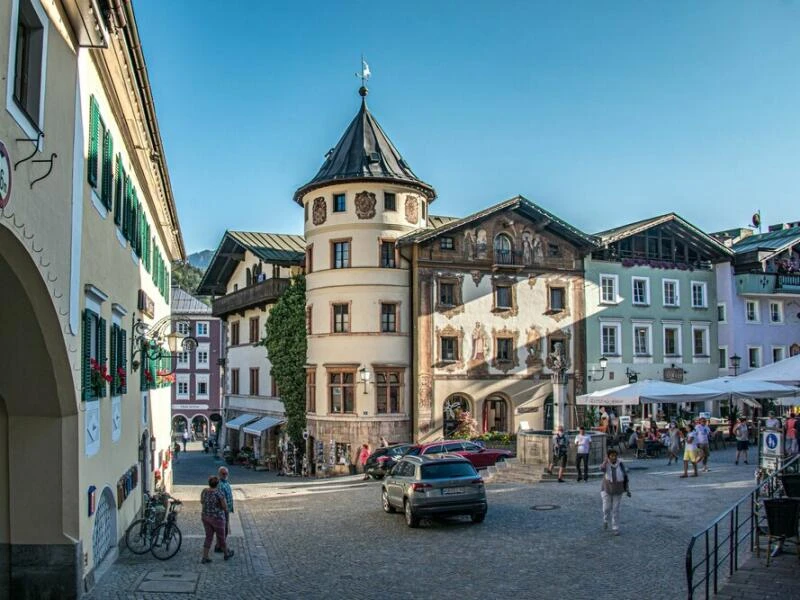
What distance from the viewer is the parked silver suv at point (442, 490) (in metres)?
19.8

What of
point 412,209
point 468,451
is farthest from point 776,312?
point 468,451

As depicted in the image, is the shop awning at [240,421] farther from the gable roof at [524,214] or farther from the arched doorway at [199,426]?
the arched doorway at [199,426]

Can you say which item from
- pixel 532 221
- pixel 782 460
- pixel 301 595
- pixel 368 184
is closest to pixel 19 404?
pixel 301 595

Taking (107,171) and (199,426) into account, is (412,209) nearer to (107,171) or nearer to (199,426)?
(107,171)

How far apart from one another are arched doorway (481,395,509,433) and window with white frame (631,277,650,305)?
32.1 ft

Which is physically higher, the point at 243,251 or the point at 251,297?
the point at 243,251

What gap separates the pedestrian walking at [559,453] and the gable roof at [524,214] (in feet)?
45.6

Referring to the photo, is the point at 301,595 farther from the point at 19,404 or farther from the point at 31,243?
the point at 31,243

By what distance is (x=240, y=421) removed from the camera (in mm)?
51969

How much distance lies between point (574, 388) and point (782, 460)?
2460 centimetres

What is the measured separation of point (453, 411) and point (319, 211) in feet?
37.6

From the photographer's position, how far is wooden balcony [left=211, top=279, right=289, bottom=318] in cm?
4466

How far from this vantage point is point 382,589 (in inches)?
562

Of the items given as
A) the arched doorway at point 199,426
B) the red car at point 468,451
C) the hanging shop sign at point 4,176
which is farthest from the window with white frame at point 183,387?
the hanging shop sign at point 4,176
